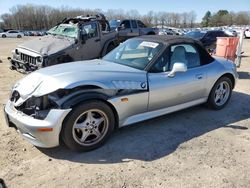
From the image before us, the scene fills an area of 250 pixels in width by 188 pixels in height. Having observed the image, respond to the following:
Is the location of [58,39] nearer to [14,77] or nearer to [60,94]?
[14,77]

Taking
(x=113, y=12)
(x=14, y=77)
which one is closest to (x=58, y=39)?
(x=14, y=77)

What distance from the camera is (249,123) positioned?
498 centimetres

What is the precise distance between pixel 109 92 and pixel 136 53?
54.0 inches

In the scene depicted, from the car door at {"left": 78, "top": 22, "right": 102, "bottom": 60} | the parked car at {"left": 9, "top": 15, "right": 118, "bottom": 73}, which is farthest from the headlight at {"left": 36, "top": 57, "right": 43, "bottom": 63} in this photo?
the car door at {"left": 78, "top": 22, "right": 102, "bottom": 60}

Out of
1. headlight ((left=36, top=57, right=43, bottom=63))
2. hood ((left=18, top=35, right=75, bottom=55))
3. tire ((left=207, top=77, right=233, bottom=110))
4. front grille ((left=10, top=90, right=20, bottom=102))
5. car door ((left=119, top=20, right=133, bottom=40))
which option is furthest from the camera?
car door ((left=119, top=20, right=133, bottom=40))

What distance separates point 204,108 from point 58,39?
5.79m

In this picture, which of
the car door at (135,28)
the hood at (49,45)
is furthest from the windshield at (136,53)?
the car door at (135,28)

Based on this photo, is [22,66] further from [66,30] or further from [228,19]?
[228,19]

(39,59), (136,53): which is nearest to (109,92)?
(136,53)

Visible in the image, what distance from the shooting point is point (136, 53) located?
4.97 meters

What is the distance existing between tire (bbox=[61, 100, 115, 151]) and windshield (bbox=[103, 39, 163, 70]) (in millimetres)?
1050

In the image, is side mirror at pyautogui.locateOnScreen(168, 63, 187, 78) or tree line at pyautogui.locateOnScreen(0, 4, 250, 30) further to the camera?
tree line at pyautogui.locateOnScreen(0, 4, 250, 30)

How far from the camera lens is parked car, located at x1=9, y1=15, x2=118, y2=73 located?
26.7ft

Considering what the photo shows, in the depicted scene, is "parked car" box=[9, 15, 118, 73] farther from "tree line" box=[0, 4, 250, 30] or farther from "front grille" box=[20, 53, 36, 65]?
"tree line" box=[0, 4, 250, 30]
